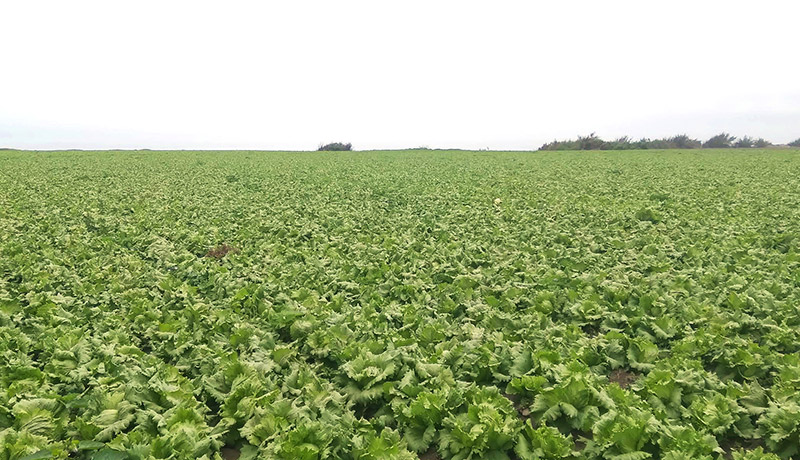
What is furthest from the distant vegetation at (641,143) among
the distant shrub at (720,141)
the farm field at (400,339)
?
the farm field at (400,339)

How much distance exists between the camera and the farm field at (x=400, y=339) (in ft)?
13.9

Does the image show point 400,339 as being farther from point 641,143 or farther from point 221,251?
point 641,143

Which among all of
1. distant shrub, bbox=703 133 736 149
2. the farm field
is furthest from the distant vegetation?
the farm field

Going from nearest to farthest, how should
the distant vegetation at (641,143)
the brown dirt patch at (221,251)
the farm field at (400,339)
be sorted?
the farm field at (400,339)
the brown dirt patch at (221,251)
the distant vegetation at (641,143)

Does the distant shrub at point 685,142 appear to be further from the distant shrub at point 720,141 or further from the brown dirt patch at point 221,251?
the brown dirt patch at point 221,251

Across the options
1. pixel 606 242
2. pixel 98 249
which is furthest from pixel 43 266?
pixel 606 242

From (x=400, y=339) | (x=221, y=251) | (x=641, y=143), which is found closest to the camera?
(x=400, y=339)

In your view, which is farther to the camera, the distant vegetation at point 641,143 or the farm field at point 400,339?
the distant vegetation at point 641,143

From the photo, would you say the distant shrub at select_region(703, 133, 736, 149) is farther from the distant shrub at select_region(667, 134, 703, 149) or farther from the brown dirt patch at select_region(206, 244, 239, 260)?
the brown dirt patch at select_region(206, 244, 239, 260)

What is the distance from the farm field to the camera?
4.25 meters

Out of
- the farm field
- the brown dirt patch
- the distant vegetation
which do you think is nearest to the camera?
the farm field

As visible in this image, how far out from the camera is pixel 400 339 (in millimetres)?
5875

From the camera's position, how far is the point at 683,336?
20.6 feet

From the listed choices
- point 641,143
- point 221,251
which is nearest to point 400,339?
point 221,251
